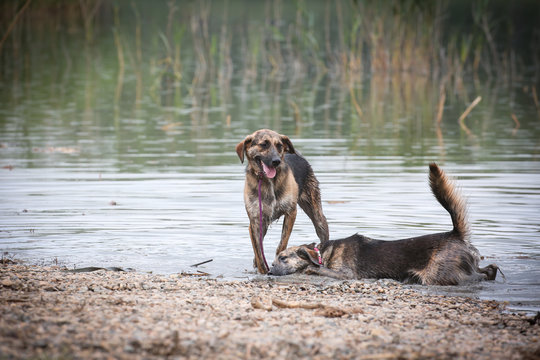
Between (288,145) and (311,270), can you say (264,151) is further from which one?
(311,270)

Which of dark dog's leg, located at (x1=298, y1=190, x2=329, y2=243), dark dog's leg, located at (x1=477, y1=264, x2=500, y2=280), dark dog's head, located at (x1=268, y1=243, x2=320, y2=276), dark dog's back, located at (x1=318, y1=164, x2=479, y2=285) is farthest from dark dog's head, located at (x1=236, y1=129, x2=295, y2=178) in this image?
dark dog's leg, located at (x1=477, y1=264, x2=500, y2=280)

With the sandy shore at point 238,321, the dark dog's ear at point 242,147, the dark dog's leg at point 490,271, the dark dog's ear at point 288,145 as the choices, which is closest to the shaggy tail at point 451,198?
the dark dog's leg at point 490,271

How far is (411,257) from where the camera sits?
7.80 meters

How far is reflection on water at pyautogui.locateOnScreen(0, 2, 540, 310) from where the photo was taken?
9.24 m

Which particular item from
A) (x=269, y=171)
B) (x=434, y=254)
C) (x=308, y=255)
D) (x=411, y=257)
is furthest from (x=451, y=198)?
(x=269, y=171)

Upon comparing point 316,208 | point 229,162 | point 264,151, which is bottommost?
point 316,208

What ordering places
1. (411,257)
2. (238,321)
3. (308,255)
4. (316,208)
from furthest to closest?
(316,208)
(308,255)
(411,257)
(238,321)

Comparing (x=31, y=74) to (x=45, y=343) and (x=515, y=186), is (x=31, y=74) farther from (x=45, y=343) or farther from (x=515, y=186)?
(x=45, y=343)

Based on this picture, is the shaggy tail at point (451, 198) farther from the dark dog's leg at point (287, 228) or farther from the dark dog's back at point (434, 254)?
the dark dog's leg at point (287, 228)

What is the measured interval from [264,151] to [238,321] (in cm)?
276

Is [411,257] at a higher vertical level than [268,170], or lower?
lower

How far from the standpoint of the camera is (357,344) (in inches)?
207

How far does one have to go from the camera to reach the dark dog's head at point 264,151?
8164 millimetres

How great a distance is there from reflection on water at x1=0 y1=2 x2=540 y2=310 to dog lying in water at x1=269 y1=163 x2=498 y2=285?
29cm
